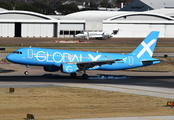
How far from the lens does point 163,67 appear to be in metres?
62.2

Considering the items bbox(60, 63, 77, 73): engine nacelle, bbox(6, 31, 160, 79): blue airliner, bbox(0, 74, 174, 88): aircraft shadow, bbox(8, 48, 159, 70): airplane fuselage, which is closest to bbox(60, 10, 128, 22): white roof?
bbox(0, 74, 174, 88): aircraft shadow

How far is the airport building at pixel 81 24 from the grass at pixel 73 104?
103849 millimetres

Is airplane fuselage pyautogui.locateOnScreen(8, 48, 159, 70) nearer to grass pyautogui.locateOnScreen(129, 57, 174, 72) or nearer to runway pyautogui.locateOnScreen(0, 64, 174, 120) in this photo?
runway pyautogui.locateOnScreen(0, 64, 174, 120)

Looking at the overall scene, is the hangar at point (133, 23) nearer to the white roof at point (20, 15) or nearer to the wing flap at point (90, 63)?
the white roof at point (20, 15)

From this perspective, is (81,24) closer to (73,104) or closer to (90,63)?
(90,63)

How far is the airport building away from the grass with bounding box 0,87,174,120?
341 ft

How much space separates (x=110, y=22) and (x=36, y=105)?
4880 inches

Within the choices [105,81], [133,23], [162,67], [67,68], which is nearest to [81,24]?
[133,23]

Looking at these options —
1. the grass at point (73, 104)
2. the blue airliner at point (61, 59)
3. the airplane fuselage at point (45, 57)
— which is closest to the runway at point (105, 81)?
the blue airliner at point (61, 59)

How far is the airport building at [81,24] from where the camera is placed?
136 metres

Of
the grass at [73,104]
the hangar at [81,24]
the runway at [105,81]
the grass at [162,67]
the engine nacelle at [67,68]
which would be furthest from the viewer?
the hangar at [81,24]

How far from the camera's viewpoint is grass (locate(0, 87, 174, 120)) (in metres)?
25.6

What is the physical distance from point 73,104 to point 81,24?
396 feet

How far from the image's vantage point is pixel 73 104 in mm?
29516
